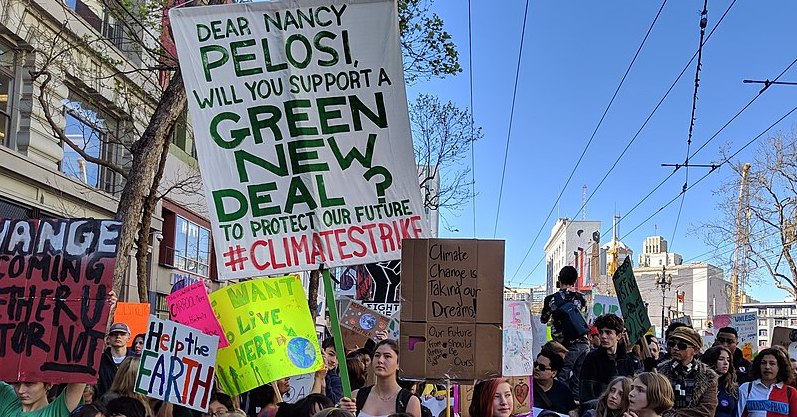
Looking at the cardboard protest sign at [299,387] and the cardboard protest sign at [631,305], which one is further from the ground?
the cardboard protest sign at [631,305]

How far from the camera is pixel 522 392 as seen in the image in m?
6.40

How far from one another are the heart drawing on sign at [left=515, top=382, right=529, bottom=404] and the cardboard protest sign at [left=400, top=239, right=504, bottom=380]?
105 cm

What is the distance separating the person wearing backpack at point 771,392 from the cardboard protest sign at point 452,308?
366 cm

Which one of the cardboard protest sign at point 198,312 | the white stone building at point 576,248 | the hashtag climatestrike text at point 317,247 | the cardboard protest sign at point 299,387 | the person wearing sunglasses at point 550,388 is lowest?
the cardboard protest sign at point 299,387

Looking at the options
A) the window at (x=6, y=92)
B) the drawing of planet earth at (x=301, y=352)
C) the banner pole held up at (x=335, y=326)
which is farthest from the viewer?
the window at (x=6, y=92)

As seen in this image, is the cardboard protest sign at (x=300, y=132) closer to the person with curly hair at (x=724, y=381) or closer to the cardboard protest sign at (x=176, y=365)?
the cardboard protest sign at (x=176, y=365)

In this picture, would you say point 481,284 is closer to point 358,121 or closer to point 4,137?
point 358,121

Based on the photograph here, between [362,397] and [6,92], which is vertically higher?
[6,92]

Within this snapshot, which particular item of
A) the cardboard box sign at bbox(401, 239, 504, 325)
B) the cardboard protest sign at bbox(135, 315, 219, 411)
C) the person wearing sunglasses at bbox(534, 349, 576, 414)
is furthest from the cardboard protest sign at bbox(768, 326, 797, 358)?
the cardboard protest sign at bbox(135, 315, 219, 411)

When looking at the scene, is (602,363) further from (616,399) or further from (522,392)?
(616,399)

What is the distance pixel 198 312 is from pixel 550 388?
291 cm

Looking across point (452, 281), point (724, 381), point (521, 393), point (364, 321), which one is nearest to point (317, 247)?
point (452, 281)

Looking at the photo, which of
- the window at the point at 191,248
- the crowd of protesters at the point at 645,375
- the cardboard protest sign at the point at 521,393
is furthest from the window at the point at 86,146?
the cardboard protest sign at the point at 521,393

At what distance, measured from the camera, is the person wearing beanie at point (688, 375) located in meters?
7.04
